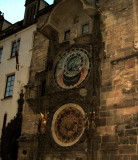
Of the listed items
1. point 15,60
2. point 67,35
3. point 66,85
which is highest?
point 67,35

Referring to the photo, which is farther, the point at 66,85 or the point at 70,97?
the point at 66,85

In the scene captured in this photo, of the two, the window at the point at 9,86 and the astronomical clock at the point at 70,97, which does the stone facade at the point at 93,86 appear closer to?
the astronomical clock at the point at 70,97

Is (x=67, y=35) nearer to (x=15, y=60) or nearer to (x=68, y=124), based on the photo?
(x=15, y=60)

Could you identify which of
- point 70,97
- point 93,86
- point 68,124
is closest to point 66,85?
point 70,97

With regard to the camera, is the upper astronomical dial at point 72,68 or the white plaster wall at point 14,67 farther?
the white plaster wall at point 14,67

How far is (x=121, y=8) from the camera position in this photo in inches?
508

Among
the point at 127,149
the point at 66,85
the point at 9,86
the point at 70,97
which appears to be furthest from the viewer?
the point at 9,86

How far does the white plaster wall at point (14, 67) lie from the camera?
16547 millimetres

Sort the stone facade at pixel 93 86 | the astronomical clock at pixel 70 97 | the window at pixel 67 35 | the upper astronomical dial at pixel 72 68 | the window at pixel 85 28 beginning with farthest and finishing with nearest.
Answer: the window at pixel 67 35
the window at pixel 85 28
the upper astronomical dial at pixel 72 68
the astronomical clock at pixel 70 97
the stone facade at pixel 93 86

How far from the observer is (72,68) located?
1361 centimetres

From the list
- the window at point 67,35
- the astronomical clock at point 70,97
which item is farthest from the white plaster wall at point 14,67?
the window at point 67,35

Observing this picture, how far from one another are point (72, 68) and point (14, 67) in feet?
18.9

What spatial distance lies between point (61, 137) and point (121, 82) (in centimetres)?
389

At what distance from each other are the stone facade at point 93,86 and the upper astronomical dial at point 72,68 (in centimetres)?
27
